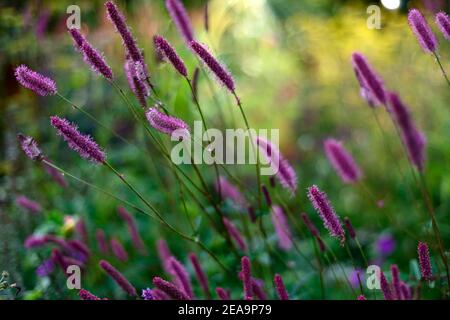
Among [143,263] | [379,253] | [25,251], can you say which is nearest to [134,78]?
[143,263]

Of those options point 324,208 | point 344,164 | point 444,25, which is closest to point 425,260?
point 324,208

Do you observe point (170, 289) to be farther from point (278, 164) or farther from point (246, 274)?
point (278, 164)

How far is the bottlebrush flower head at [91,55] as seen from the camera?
1143mm

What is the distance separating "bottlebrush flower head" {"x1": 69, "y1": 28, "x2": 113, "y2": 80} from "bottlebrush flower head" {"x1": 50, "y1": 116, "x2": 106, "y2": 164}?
0.11 m

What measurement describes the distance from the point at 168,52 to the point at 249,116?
2.87 meters

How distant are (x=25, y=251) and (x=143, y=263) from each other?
0.44 metres

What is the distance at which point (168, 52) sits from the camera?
1133mm

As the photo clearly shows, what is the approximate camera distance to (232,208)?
164 centimetres

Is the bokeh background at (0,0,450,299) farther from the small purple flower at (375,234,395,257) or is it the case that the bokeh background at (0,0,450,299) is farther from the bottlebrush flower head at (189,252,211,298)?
the bottlebrush flower head at (189,252,211,298)

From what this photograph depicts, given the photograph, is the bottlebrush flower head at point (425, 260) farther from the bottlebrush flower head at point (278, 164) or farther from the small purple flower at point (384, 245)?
the small purple flower at point (384, 245)

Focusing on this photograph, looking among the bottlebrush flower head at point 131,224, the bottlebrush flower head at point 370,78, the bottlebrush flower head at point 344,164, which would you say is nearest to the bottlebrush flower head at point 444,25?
the bottlebrush flower head at point 370,78

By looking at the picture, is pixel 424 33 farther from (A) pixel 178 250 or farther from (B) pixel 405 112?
(A) pixel 178 250

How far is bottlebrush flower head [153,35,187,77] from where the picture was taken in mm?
1116

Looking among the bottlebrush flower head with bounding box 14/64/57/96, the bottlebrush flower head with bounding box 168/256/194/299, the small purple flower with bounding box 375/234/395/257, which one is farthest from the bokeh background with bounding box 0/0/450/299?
the bottlebrush flower head with bounding box 14/64/57/96
